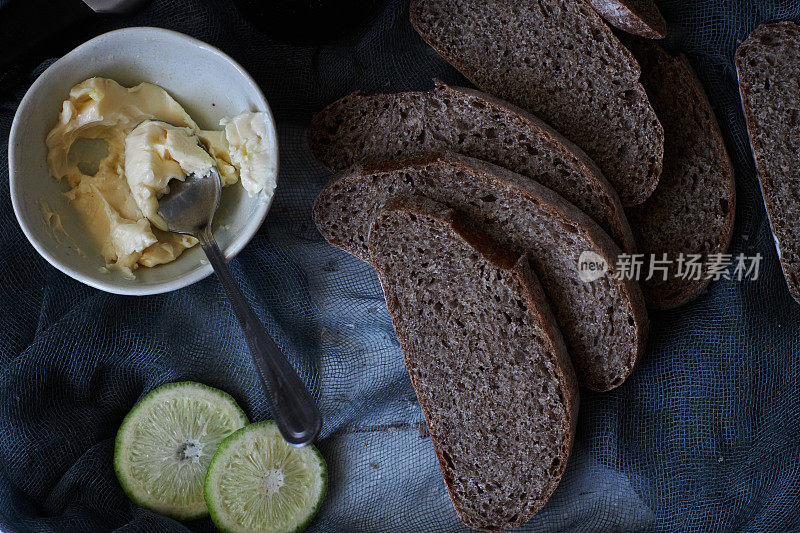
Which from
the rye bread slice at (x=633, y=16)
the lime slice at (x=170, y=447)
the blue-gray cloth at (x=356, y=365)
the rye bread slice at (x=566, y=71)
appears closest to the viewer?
the rye bread slice at (x=633, y=16)

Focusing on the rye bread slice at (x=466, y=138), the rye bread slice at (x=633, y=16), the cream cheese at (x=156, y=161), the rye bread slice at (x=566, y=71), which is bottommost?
the cream cheese at (x=156, y=161)

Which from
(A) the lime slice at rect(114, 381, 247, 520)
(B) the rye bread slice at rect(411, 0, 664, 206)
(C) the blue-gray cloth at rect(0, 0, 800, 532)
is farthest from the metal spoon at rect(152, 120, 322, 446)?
(B) the rye bread slice at rect(411, 0, 664, 206)

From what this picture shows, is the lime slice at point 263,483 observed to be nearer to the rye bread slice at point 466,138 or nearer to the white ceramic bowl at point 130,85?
the white ceramic bowl at point 130,85

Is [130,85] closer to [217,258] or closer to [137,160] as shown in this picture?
[137,160]

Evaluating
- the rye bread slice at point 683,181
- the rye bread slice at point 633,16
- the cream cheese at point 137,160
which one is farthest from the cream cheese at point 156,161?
the rye bread slice at point 683,181

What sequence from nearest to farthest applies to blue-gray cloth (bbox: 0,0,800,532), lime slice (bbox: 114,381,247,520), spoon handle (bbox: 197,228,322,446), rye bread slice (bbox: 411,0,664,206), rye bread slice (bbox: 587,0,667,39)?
spoon handle (bbox: 197,228,322,446)
rye bread slice (bbox: 587,0,667,39)
rye bread slice (bbox: 411,0,664,206)
blue-gray cloth (bbox: 0,0,800,532)
lime slice (bbox: 114,381,247,520)

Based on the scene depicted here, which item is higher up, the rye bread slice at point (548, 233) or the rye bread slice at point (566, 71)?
the rye bread slice at point (566, 71)

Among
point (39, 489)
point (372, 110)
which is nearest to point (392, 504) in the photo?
point (39, 489)

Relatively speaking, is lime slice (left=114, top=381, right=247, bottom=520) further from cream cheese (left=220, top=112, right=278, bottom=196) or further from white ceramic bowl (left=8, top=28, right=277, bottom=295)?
cream cheese (left=220, top=112, right=278, bottom=196)
